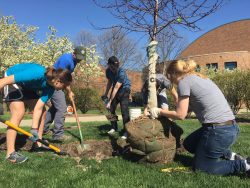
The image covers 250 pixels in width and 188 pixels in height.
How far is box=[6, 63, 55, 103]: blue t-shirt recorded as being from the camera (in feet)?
16.1

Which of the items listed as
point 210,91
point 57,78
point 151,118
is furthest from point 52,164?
point 210,91

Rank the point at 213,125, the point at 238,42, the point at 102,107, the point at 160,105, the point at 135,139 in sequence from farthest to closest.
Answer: the point at 238,42
the point at 102,107
the point at 160,105
the point at 135,139
the point at 213,125

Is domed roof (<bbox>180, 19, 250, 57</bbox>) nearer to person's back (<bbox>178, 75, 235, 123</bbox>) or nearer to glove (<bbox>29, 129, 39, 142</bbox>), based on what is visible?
person's back (<bbox>178, 75, 235, 123</bbox>)

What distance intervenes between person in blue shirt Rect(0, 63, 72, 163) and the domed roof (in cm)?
4722

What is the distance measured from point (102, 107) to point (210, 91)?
1575 centimetres

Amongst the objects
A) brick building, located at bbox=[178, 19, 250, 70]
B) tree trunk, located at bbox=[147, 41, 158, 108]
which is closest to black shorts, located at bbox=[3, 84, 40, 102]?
tree trunk, located at bbox=[147, 41, 158, 108]

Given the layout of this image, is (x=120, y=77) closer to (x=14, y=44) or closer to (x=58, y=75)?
(x=58, y=75)

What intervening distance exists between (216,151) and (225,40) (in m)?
51.2

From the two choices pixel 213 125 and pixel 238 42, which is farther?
pixel 238 42

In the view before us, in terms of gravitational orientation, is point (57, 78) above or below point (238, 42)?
below

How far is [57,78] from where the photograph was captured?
491 cm

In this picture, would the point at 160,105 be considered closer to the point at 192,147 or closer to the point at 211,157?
the point at 192,147

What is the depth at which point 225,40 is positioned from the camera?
53062 millimetres

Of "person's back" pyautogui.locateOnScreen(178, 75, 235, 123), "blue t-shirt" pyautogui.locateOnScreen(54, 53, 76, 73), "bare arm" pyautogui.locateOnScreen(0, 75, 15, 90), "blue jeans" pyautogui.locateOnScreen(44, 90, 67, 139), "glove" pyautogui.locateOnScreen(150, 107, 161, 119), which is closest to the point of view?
"person's back" pyautogui.locateOnScreen(178, 75, 235, 123)
